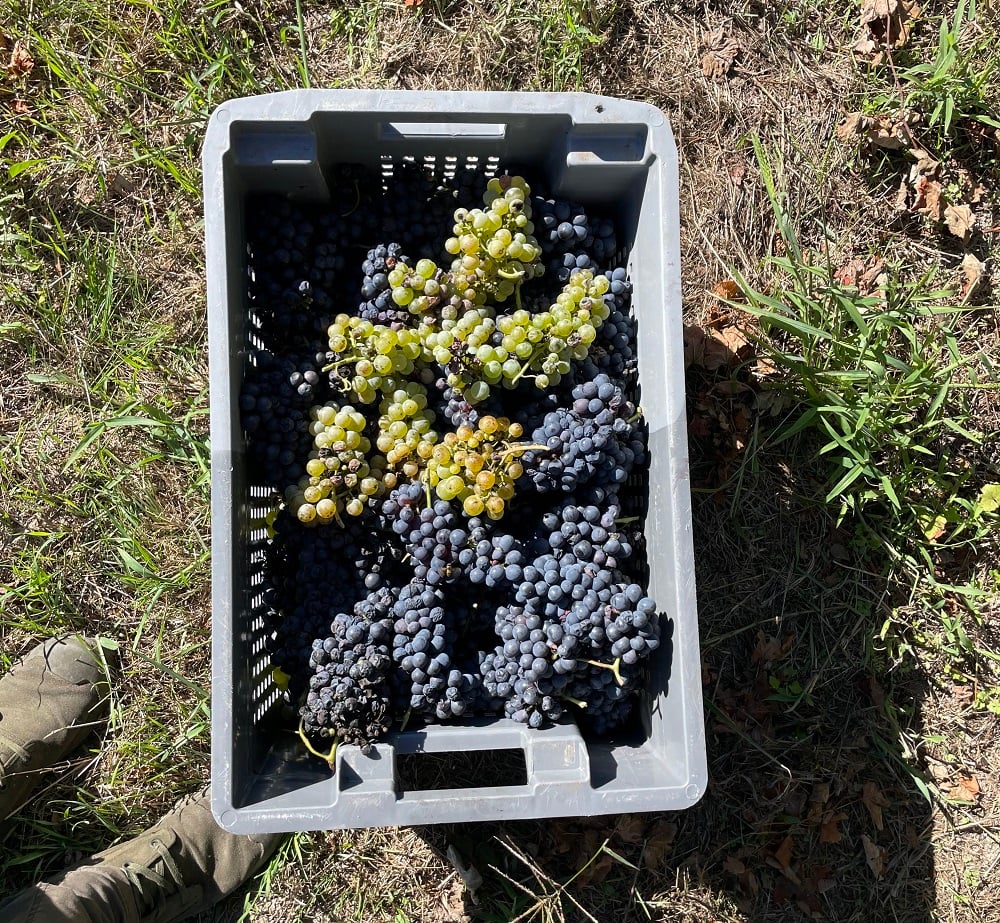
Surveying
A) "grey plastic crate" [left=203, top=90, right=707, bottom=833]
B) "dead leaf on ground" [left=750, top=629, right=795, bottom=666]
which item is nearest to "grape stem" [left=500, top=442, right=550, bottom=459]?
"grey plastic crate" [left=203, top=90, right=707, bottom=833]

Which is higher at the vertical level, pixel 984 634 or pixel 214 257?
pixel 214 257

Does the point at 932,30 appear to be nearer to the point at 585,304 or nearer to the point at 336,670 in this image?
the point at 585,304

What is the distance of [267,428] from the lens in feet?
6.07

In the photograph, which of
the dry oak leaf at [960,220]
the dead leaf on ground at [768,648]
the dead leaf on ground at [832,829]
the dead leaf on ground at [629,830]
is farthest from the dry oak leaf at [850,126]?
the dead leaf on ground at [629,830]

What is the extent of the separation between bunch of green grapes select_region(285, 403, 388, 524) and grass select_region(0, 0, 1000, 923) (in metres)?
0.79

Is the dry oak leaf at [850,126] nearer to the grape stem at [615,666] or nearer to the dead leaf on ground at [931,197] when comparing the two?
the dead leaf on ground at [931,197]

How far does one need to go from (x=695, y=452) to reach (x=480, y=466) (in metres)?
1.09

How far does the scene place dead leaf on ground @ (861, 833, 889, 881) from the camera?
8.71 feet

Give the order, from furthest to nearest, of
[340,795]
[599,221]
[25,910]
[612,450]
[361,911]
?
[361,911], [25,910], [599,221], [612,450], [340,795]

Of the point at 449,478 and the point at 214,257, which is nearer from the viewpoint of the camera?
the point at 214,257

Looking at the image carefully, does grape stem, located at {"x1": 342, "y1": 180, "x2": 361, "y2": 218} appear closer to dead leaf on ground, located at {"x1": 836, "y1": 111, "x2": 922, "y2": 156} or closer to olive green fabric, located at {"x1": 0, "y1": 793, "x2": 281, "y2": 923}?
dead leaf on ground, located at {"x1": 836, "y1": 111, "x2": 922, "y2": 156}

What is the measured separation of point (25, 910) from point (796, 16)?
12.5ft

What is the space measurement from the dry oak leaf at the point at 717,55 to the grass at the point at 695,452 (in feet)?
0.13

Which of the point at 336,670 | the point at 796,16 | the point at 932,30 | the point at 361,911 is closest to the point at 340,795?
the point at 336,670
